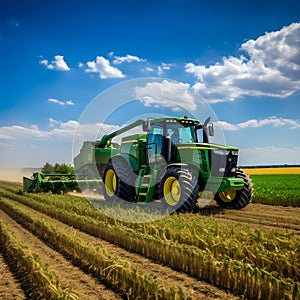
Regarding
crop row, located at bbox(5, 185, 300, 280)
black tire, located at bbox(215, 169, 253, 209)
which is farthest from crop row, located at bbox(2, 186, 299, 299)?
black tire, located at bbox(215, 169, 253, 209)

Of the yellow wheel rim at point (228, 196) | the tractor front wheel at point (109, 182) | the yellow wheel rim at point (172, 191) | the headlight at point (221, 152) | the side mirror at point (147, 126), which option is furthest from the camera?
the tractor front wheel at point (109, 182)

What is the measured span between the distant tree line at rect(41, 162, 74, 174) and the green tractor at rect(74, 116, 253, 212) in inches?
506

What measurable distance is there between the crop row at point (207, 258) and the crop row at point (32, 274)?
1891 millimetres

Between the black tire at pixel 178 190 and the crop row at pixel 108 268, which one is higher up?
the black tire at pixel 178 190

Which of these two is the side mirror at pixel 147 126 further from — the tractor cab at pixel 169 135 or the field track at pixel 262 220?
the field track at pixel 262 220

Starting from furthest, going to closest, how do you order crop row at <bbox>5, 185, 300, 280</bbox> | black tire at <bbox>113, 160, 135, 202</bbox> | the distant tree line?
the distant tree line → black tire at <bbox>113, 160, 135, 202</bbox> → crop row at <bbox>5, 185, 300, 280</bbox>

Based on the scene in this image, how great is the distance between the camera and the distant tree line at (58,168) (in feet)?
82.9

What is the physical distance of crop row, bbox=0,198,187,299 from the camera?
4.37 metres

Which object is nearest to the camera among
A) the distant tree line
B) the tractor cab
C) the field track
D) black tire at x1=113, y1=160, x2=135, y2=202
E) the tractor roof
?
the field track

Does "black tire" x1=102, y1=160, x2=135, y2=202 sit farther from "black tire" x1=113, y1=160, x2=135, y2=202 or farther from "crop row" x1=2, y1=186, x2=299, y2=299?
"crop row" x1=2, y1=186, x2=299, y2=299

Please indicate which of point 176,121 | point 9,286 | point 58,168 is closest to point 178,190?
point 176,121

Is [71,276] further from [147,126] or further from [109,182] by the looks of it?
[109,182]

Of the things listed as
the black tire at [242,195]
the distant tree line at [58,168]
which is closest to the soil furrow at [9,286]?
the black tire at [242,195]

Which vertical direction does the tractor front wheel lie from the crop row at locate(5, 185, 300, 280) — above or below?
above
